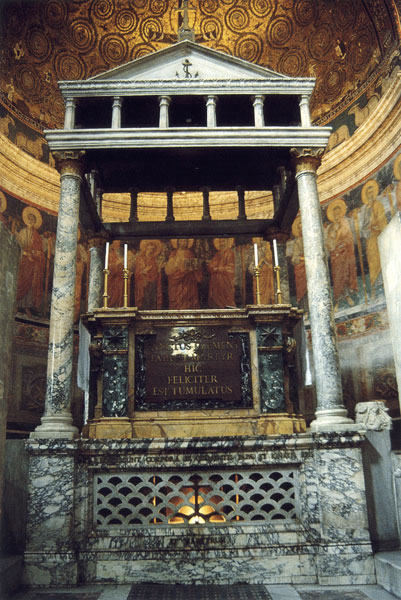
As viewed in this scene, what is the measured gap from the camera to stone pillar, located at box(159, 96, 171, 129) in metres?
6.84

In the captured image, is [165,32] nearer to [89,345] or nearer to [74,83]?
[74,83]

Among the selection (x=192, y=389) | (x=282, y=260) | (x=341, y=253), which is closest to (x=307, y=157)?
(x=282, y=260)

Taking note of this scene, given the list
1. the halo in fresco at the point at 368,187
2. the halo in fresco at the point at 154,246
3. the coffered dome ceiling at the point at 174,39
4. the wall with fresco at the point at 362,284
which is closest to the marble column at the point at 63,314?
the coffered dome ceiling at the point at 174,39

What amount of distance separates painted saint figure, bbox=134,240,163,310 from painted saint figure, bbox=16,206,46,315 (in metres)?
2.28

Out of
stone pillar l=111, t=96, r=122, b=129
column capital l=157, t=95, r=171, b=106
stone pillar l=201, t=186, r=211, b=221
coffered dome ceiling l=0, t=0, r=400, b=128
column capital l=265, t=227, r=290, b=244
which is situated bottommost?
column capital l=265, t=227, r=290, b=244

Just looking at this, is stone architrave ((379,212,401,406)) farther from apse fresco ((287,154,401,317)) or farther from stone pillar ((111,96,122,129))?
apse fresco ((287,154,401,317))

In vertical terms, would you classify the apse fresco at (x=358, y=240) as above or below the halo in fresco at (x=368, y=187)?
below

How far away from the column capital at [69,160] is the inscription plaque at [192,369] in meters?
2.31

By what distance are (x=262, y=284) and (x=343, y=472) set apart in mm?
7459

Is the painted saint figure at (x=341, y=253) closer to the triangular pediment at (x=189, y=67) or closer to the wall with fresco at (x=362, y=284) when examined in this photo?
the wall with fresco at (x=362, y=284)

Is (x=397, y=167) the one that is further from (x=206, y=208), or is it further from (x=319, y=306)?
(x=319, y=306)

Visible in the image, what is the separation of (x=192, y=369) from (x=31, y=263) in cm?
640

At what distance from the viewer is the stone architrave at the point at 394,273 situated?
2682 millimetres

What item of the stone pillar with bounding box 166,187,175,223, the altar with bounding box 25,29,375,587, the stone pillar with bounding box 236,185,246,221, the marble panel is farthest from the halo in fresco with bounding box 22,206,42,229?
the marble panel
